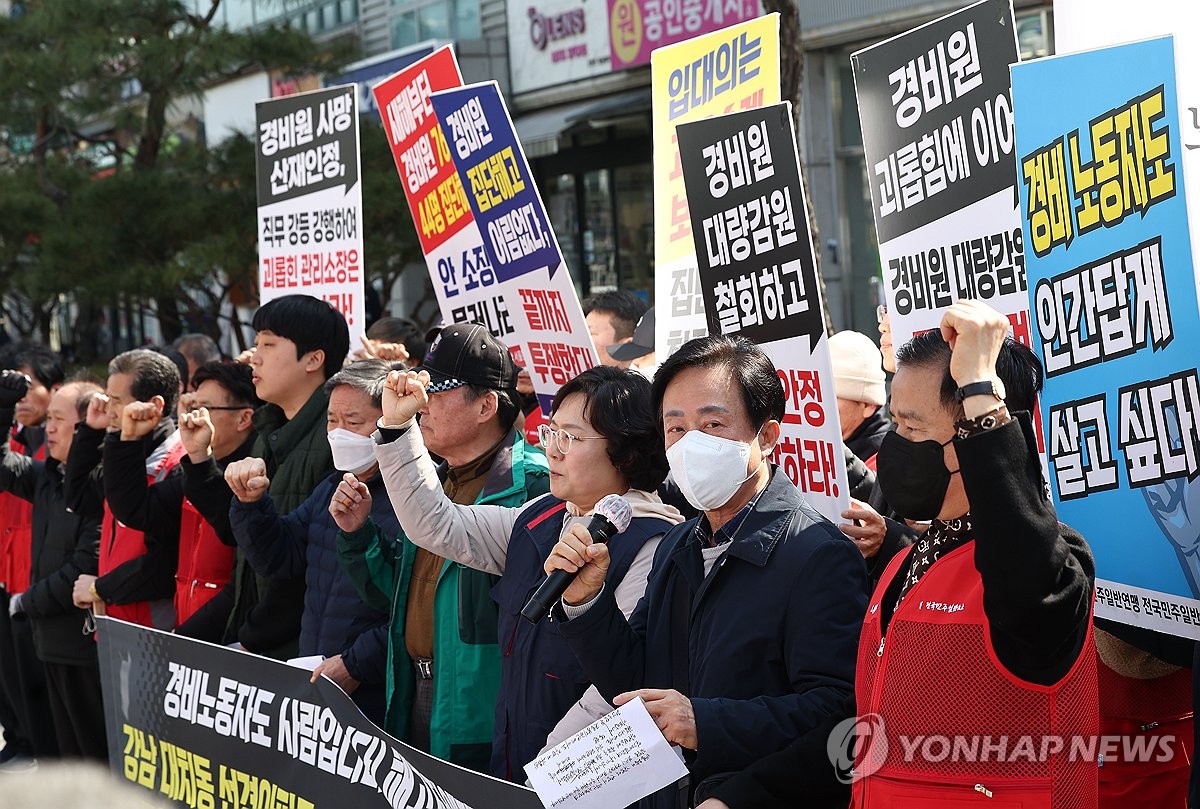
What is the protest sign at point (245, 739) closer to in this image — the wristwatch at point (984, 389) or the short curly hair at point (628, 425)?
the short curly hair at point (628, 425)

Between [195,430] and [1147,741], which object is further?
[195,430]

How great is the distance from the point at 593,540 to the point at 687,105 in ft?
8.05

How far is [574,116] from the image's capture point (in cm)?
1786

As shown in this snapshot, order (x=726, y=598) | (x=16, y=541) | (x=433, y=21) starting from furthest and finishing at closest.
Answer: (x=433, y=21), (x=16, y=541), (x=726, y=598)

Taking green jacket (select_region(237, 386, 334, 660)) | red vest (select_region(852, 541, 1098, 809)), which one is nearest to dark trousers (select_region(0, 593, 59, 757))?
green jacket (select_region(237, 386, 334, 660))

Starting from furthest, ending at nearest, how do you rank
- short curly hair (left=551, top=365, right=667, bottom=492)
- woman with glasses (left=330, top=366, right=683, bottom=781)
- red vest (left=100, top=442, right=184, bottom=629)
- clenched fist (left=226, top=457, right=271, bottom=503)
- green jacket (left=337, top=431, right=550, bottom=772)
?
1. red vest (left=100, top=442, right=184, bottom=629)
2. clenched fist (left=226, top=457, right=271, bottom=503)
3. green jacket (left=337, top=431, right=550, bottom=772)
4. short curly hair (left=551, top=365, right=667, bottom=492)
5. woman with glasses (left=330, top=366, right=683, bottom=781)

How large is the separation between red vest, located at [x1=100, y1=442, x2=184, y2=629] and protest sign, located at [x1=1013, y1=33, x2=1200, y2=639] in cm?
404

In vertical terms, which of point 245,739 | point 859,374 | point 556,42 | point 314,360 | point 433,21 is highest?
point 433,21

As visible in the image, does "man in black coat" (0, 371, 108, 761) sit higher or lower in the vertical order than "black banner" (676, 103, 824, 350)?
lower

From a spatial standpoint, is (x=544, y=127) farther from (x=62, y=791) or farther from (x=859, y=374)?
(x=62, y=791)

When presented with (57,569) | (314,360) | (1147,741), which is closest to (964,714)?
(1147,741)

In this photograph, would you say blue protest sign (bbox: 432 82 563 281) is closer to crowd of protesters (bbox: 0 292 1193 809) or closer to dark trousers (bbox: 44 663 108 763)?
crowd of protesters (bbox: 0 292 1193 809)

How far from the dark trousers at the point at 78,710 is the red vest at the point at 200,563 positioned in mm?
1253

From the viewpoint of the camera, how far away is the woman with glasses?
3.73m
